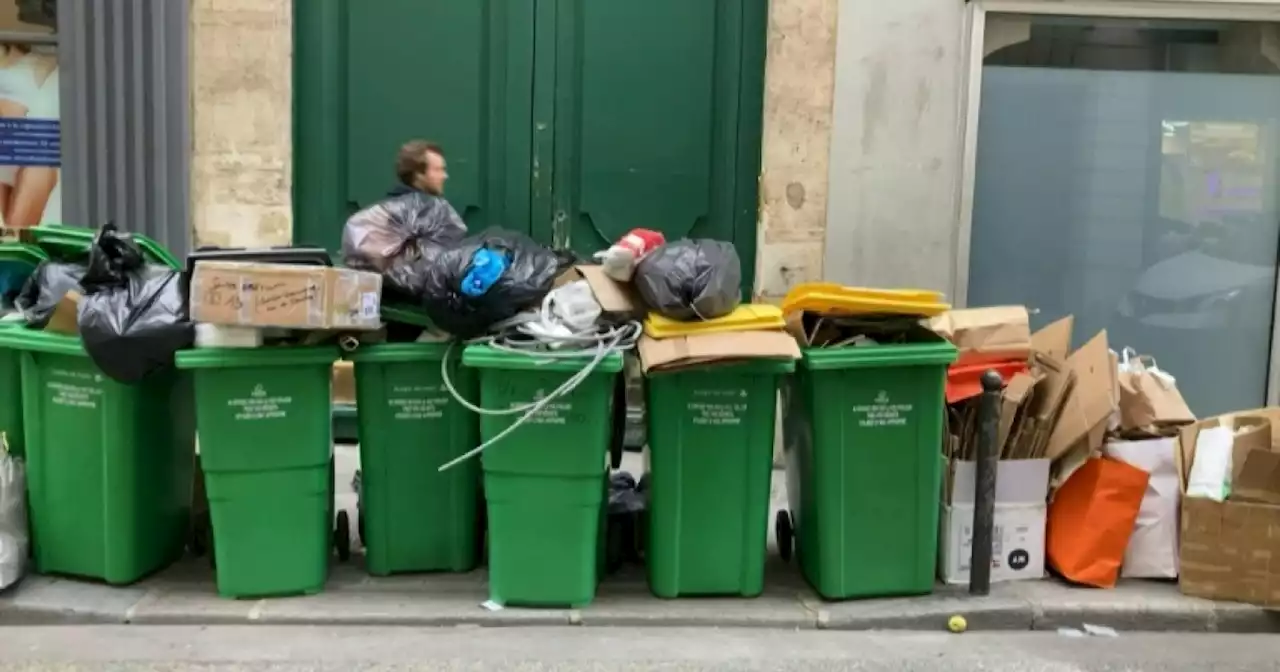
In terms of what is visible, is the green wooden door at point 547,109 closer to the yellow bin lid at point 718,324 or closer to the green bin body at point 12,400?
the green bin body at point 12,400

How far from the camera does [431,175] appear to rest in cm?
568

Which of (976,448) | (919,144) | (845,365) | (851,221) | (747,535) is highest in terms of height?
(919,144)

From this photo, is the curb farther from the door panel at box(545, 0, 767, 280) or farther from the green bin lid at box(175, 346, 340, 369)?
the door panel at box(545, 0, 767, 280)

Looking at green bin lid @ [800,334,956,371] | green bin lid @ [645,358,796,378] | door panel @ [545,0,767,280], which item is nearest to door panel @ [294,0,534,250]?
door panel @ [545,0,767,280]

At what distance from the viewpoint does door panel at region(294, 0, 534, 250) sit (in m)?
7.14

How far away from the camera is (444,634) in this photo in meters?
4.61

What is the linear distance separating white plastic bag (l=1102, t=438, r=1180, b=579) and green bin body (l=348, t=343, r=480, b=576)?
2.66 m

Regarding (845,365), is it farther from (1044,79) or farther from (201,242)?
(201,242)

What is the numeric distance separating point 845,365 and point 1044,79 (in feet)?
10.9

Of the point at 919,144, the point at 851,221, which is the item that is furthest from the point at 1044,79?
the point at 851,221

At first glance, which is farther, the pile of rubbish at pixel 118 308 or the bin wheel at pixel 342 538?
the bin wheel at pixel 342 538

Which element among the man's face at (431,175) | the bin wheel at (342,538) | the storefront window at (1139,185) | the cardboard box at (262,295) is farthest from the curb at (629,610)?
the storefront window at (1139,185)

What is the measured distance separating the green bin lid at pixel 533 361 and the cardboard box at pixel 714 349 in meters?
0.13

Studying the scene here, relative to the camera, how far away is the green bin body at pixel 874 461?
15.6ft
